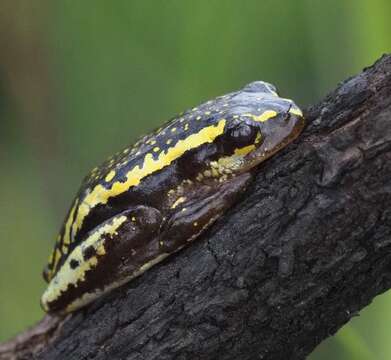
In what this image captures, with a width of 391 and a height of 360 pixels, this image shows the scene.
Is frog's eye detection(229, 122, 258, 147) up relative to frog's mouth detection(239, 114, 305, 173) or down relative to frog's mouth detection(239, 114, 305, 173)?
up

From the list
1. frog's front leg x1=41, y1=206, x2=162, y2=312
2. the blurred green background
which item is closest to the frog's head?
frog's front leg x1=41, y1=206, x2=162, y2=312

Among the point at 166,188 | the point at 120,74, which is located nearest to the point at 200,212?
the point at 166,188

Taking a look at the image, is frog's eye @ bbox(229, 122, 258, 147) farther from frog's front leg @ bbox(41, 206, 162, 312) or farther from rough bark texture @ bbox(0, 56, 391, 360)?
frog's front leg @ bbox(41, 206, 162, 312)

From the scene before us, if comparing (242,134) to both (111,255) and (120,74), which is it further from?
(120,74)

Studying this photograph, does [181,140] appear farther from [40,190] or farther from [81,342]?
[40,190]

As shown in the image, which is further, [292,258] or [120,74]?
[120,74]

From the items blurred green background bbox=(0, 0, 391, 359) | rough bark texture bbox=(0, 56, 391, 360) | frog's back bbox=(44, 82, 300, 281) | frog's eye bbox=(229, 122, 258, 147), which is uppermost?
blurred green background bbox=(0, 0, 391, 359)
